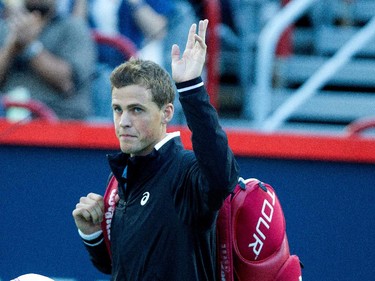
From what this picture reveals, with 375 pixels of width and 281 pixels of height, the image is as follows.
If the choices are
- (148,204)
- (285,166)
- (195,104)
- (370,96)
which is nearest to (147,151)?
(148,204)

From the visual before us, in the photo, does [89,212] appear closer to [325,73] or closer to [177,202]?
[177,202]

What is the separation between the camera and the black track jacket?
3408mm

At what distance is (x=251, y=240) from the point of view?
12.5ft

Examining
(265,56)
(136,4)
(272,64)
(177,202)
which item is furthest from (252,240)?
(136,4)

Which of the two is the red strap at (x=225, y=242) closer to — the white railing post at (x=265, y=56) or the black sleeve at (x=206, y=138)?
the black sleeve at (x=206, y=138)

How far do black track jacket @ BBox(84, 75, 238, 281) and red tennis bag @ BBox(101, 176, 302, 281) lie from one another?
0.06m

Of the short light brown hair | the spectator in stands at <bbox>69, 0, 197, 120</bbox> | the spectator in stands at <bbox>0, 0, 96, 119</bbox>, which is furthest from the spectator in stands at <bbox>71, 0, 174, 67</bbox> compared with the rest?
the short light brown hair

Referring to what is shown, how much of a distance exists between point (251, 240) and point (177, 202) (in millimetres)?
354

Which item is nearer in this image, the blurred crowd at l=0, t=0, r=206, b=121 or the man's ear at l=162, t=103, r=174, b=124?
the man's ear at l=162, t=103, r=174, b=124

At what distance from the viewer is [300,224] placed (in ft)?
18.2

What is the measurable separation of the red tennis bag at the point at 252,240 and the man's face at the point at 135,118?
39 cm

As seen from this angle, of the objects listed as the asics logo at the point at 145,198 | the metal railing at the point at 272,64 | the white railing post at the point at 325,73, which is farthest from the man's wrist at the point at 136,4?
the asics logo at the point at 145,198

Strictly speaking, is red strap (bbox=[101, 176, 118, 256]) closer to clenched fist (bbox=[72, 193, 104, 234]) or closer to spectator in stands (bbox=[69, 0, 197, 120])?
clenched fist (bbox=[72, 193, 104, 234])

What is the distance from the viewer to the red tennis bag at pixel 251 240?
374 centimetres
